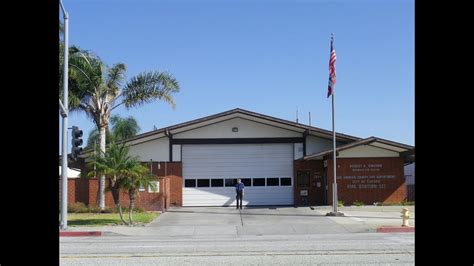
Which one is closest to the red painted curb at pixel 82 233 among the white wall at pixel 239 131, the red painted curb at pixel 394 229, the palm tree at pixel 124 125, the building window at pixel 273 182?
the red painted curb at pixel 394 229

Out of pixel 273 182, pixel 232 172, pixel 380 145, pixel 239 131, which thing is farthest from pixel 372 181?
pixel 239 131

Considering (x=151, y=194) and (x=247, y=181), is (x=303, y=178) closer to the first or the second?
(x=247, y=181)

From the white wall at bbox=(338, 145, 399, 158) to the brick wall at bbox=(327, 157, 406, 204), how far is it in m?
0.24

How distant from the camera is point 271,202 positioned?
118ft

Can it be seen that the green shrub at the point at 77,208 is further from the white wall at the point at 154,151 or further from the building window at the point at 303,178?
the building window at the point at 303,178

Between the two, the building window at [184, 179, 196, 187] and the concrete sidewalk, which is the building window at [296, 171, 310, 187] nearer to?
the concrete sidewalk

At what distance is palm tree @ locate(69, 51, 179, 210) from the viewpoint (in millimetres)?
29812

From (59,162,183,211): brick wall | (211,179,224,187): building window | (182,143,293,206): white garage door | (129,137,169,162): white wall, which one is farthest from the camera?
(129,137,169,162): white wall

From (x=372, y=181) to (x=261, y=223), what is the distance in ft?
38.9

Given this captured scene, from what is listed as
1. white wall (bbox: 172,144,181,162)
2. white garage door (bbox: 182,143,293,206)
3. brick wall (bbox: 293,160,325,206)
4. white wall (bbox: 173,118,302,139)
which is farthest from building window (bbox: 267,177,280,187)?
white wall (bbox: 172,144,181,162)

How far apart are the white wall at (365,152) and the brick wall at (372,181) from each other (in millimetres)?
243

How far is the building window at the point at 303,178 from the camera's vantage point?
36.0 m

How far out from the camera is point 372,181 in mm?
33812
